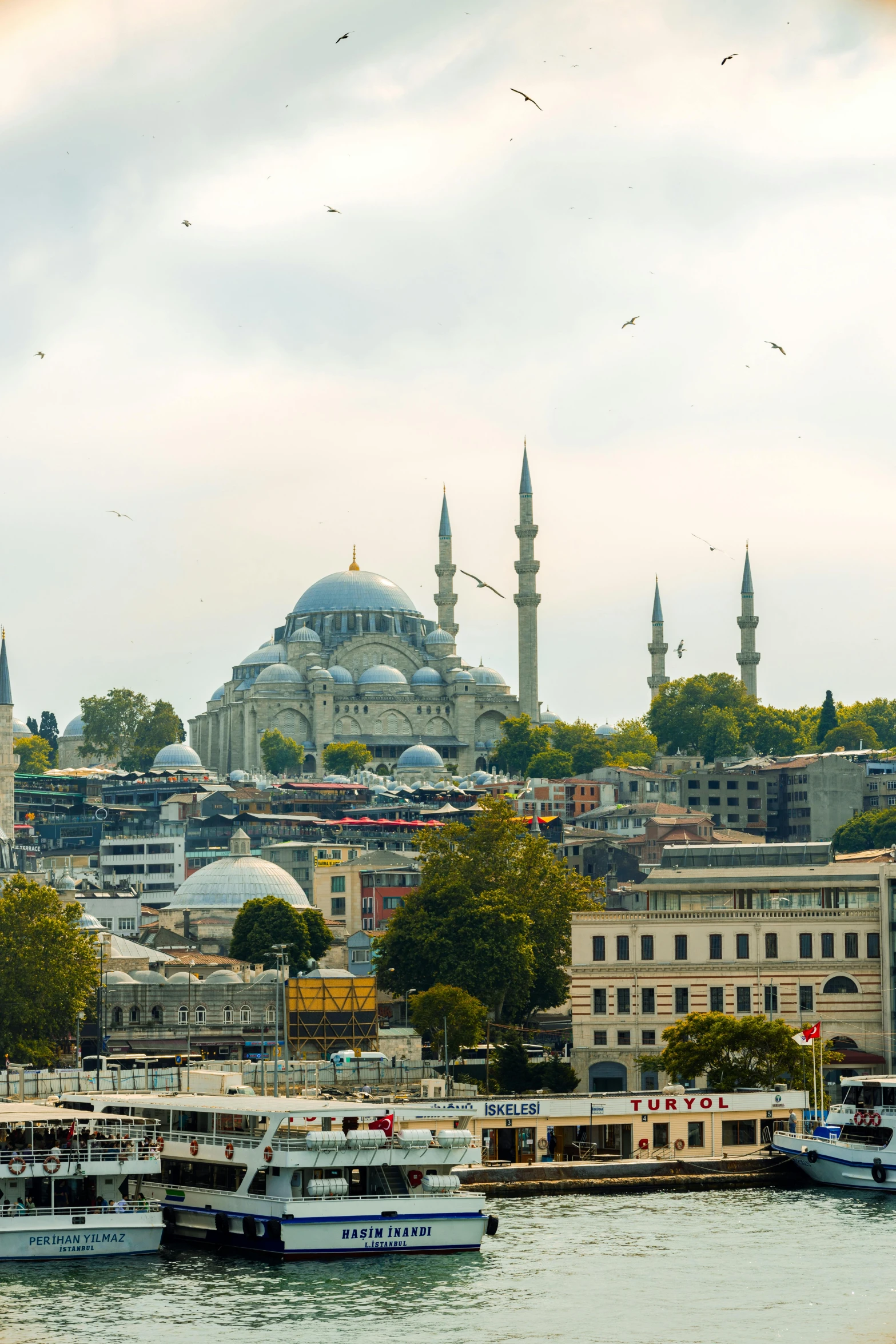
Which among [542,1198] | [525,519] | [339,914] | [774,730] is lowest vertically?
[542,1198]

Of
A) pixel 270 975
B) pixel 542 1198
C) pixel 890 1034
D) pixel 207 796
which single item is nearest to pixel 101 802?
pixel 207 796

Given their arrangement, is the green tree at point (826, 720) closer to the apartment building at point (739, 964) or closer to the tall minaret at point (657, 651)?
the tall minaret at point (657, 651)

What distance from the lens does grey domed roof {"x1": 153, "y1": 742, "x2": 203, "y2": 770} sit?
132375mm

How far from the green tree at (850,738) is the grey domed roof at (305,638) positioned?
38012mm


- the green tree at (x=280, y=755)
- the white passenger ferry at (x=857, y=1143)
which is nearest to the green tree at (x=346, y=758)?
the green tree at (x=280, y=755)

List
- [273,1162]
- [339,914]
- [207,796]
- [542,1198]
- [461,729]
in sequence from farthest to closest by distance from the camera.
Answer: [461,729] → [207,796] → [339,914] → [542,1198] → [273,1162]

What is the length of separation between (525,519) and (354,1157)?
95208 millimetres

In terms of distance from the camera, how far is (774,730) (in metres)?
123

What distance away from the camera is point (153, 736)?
5704 inches

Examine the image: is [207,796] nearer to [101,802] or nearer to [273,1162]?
[101,802]

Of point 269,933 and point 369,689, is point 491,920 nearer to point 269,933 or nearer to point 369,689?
point 269,933

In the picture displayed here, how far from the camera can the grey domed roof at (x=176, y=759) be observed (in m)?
132

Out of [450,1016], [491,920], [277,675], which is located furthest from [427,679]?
[450,1016]

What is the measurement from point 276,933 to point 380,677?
6811 cm
